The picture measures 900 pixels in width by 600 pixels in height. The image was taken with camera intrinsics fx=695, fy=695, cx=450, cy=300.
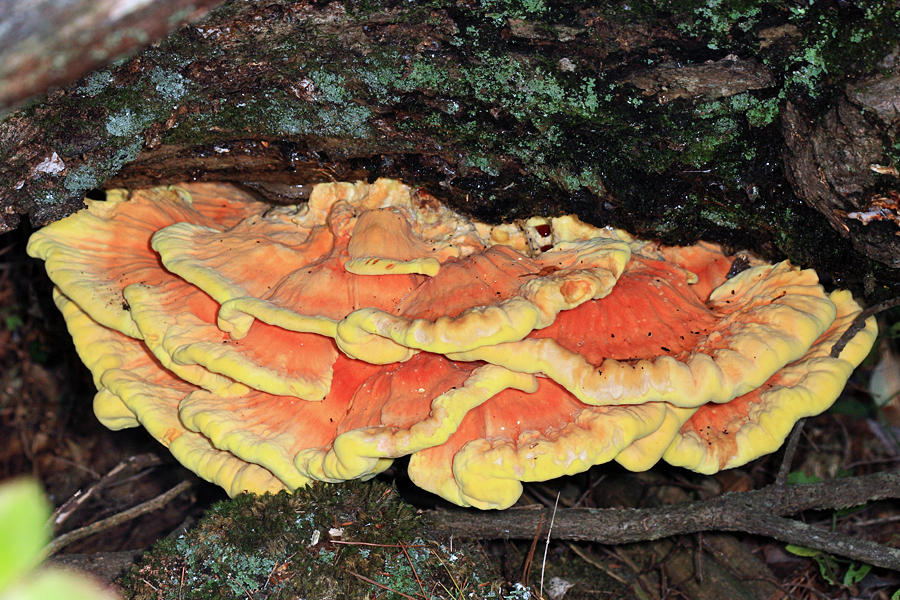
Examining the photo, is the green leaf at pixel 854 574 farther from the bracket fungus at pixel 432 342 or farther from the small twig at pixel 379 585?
the small twig at pixel 379 585

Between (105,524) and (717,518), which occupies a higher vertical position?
(105,524)

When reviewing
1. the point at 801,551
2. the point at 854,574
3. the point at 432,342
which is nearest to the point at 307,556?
the point at 432,342

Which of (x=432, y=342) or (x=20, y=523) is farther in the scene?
→ (x=432, y=342)

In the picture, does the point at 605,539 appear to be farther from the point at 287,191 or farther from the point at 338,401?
the point at 287,191

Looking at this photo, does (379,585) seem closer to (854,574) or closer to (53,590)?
(53,590)

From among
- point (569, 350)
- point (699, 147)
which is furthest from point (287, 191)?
point (699, 147)

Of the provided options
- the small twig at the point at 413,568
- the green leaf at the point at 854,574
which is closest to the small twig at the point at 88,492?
the small twig at the point at 413,568
